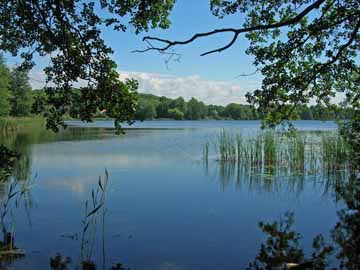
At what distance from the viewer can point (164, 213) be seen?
8.22 metres

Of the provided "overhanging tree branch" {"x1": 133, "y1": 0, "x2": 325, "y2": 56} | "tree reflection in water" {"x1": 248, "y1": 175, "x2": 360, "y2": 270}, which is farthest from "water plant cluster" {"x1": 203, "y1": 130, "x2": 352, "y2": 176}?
"overhanging tree branch" {"x1": 133, "y1": 0, "x2": 325, "y2": 56}

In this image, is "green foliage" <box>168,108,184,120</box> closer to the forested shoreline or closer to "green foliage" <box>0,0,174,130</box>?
the forested shoreline

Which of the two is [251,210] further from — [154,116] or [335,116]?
[154,116]

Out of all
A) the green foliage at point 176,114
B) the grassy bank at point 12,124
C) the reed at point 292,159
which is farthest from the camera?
the green foliage at point 176,114

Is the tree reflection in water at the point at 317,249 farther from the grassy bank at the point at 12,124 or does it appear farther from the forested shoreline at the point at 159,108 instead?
the grassy bank at the point at 12,124

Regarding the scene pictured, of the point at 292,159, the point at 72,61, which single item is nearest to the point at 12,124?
the point at 292,159

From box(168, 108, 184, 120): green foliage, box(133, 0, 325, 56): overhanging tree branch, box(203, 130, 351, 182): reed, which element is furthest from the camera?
box(168, 108, 184, 120): green foliage

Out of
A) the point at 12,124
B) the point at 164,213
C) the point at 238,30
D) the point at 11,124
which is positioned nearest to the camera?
the point at 238,30

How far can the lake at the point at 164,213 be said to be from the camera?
579cm

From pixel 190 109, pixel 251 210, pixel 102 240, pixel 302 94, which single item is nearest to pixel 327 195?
pixel 251 210

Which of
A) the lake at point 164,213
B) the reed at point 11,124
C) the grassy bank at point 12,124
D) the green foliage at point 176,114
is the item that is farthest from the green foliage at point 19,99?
the lake at point 164,213

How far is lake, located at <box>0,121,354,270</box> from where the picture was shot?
19.0 ft

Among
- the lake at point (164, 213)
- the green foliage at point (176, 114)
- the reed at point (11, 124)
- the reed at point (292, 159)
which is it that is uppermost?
the green foliage at point (176, 114)

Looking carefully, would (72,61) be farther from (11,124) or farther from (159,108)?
(159,108)
